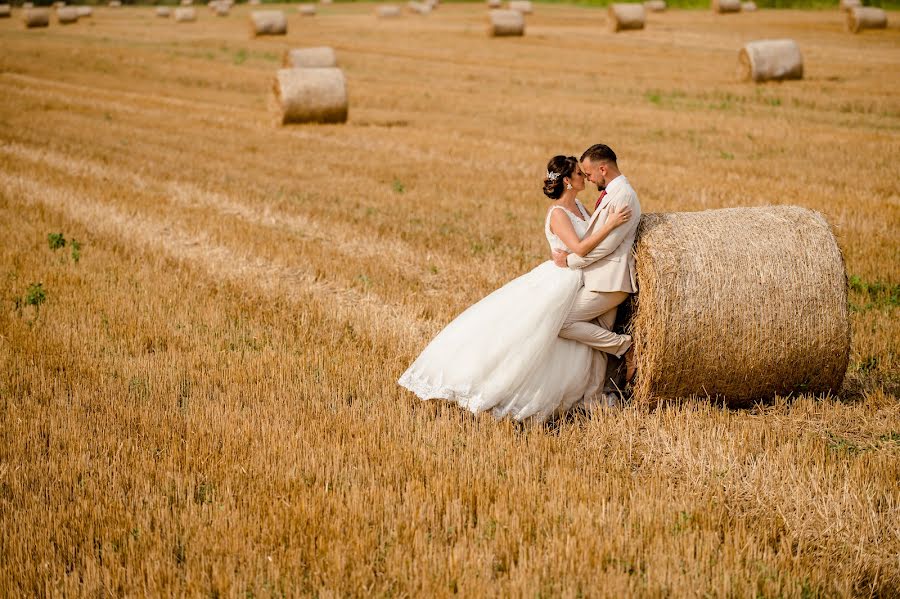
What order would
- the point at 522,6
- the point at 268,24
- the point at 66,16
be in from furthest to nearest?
the point at 522,6
the point at 66,16
the point at 268,24

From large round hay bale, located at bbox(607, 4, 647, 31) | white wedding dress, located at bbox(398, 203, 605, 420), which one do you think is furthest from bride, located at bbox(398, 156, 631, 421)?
large round hay bale, located at bbox(607, 4, 647, 31)

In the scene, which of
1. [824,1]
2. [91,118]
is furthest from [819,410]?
[824,1]

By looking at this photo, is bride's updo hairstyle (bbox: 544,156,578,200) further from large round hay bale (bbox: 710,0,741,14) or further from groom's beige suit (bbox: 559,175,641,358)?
large round hay bale (bbox: 710,0,741,14)

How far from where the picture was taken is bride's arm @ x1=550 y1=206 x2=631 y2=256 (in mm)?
5699

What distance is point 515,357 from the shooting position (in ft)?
18.7

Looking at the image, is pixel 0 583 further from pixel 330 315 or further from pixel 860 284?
pixel 860 284

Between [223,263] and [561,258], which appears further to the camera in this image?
[223,263]

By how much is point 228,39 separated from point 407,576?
36.5 meters

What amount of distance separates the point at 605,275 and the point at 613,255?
5.4 inches

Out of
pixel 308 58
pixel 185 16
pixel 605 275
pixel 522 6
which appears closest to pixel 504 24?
pixel 308 58

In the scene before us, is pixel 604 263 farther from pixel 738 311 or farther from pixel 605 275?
pixel 738 311

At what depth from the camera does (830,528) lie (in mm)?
4254

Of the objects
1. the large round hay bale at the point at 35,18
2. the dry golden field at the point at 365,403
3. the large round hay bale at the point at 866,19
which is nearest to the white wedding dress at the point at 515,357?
the dry golden field at the point at 365,403

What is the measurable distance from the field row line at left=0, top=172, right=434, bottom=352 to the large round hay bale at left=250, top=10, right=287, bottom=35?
27097mm
